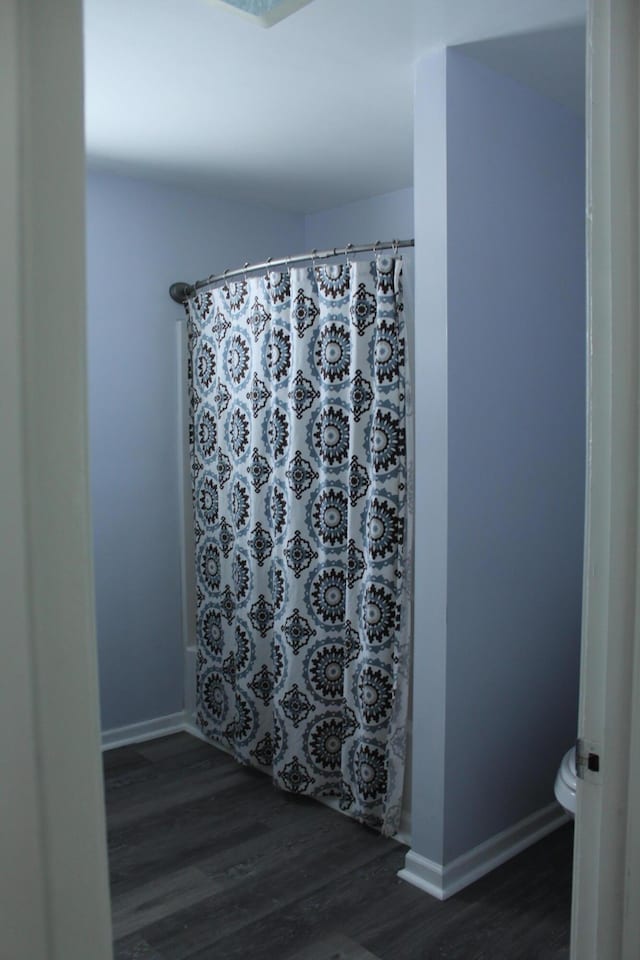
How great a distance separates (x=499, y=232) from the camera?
2.31m

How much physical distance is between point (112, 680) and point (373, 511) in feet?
5.18

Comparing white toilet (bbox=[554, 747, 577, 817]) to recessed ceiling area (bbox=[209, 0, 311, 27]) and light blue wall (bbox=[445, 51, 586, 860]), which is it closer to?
light blue wall (bbox=[445, 51, 586, 860])

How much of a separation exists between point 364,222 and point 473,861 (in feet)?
9.30

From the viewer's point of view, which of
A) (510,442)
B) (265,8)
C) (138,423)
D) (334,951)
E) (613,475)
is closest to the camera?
(613,475)

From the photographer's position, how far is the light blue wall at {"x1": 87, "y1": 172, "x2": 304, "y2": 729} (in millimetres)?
3262

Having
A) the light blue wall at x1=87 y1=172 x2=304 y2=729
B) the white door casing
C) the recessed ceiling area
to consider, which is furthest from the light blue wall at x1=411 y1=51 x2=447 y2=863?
the white door casing

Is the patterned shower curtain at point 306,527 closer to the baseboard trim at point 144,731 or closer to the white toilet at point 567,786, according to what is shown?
the baseboard trim at point 144,731

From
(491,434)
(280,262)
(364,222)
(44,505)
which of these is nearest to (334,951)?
(491,434)

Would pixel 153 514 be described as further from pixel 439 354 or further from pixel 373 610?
pixel 439 354

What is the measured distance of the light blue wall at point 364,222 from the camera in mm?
3580

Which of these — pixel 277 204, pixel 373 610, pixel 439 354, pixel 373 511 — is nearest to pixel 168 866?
pixel 373 610

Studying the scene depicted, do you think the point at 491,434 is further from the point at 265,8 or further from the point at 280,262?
the point at 265,8

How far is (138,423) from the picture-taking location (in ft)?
11.1

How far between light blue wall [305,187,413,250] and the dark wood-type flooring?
2534 millimetres
